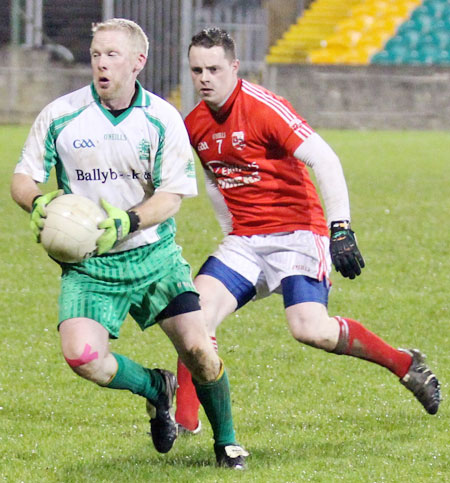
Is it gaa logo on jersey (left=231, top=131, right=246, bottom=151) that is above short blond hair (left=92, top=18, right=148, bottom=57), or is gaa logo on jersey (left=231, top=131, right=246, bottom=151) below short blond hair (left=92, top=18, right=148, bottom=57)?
below

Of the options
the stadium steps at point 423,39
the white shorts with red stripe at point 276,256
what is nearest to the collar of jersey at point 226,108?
the white shorts with red stripe at point 276,256

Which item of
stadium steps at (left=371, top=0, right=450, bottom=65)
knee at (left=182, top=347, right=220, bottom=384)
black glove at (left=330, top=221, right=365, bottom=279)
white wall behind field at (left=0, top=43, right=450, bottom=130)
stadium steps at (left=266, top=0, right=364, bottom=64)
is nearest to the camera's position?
knee at (left=182, top=347, right=220, bottom=384)

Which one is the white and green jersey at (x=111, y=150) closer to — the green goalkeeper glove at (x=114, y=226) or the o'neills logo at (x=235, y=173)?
the green goalkeeper glove at (x=114, y=226)

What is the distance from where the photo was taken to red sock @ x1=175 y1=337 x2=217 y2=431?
212 inches

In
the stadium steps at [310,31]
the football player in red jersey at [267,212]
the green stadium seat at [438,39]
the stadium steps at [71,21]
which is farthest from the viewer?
the green stadium seat at [438,39]

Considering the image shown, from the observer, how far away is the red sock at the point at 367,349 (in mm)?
5574

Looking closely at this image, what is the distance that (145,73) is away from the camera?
2702cm

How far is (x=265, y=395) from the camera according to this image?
20.0 ft

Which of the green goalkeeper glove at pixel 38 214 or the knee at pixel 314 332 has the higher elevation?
the green goalkeeper glove at pixel 38 214

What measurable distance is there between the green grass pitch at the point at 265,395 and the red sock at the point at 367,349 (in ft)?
0.84

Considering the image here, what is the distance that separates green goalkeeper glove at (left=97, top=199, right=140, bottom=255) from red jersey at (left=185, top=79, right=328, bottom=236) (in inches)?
52.5

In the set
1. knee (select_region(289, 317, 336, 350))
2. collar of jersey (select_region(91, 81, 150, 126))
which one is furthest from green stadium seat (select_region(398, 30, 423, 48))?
collar of jersey (select_region(91, 81, 150, 126))

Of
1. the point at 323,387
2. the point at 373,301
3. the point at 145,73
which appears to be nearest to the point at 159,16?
the point at 145,73

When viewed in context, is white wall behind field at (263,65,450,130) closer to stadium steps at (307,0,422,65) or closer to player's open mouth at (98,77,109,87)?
stadium steps at (307,0,422,65)
